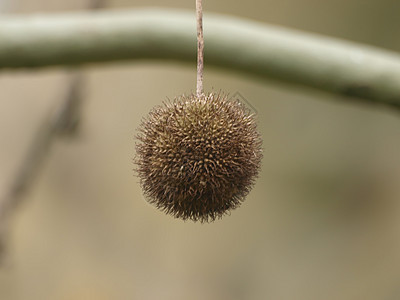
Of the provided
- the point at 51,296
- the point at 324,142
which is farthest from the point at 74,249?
the point at 324,142

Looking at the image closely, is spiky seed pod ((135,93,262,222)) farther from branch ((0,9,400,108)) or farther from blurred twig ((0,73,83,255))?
blurred twig ((0,73,83,255))

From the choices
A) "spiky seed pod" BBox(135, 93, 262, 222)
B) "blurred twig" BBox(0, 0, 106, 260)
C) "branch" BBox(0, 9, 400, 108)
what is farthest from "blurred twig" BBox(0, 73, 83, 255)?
"spiky seed pod" BBox(135, 93, 262, 222)

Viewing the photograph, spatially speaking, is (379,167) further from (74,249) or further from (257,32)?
(257,32)

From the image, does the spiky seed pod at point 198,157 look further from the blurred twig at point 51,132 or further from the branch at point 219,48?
the blurred twig at point 51,132

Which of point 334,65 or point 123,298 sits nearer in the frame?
point 334,65

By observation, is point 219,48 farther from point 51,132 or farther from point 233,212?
point 233,212

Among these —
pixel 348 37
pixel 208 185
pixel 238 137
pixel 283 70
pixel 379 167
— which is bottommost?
pixel 208 185

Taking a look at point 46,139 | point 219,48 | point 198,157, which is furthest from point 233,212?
point 198,157
